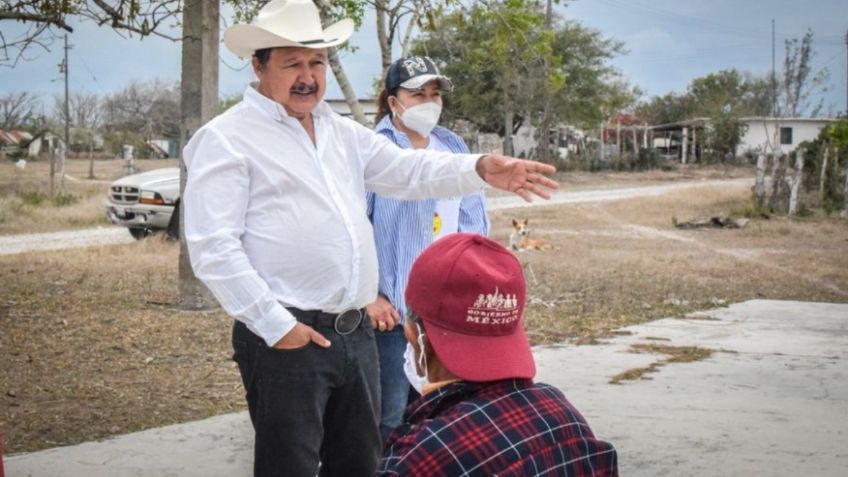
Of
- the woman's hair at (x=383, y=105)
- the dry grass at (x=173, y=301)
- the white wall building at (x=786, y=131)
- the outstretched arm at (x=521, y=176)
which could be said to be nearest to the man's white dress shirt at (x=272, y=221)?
the outstretched arm at (x=521, y=176)

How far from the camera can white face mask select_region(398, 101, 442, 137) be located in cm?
466

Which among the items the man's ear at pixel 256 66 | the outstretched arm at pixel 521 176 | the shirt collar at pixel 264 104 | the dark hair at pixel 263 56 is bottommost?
the outstretched arm at pixel 521 176

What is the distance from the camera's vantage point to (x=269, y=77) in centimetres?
371

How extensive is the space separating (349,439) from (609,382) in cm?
388

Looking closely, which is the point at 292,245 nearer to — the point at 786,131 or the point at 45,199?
the point at 45,199

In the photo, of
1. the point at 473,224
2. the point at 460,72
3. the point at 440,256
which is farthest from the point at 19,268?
the point at 460,72

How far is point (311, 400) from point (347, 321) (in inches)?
10.9

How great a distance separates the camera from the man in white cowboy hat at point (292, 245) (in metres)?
3.48

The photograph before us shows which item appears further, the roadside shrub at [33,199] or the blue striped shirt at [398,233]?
the roadside shrub at [33,199]

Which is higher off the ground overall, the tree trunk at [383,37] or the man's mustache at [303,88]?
the tree trunk at [383,37]

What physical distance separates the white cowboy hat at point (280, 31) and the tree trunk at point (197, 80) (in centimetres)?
624

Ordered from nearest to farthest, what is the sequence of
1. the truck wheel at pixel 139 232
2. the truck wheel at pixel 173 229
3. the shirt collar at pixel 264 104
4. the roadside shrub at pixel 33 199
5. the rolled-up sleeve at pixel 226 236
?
the rolled-up sleeve at pixel 226 236, the shirt collar at pixel 264 104, the truck wheel at pixel 173 229, the truck wheel at pixel 139 232, the roadside shrub at pixel 33 199

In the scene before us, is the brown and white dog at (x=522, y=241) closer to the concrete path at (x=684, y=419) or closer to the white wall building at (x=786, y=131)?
the concrete path at (x=684, y=419)

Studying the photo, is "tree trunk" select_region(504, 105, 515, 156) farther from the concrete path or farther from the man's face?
the man's face
